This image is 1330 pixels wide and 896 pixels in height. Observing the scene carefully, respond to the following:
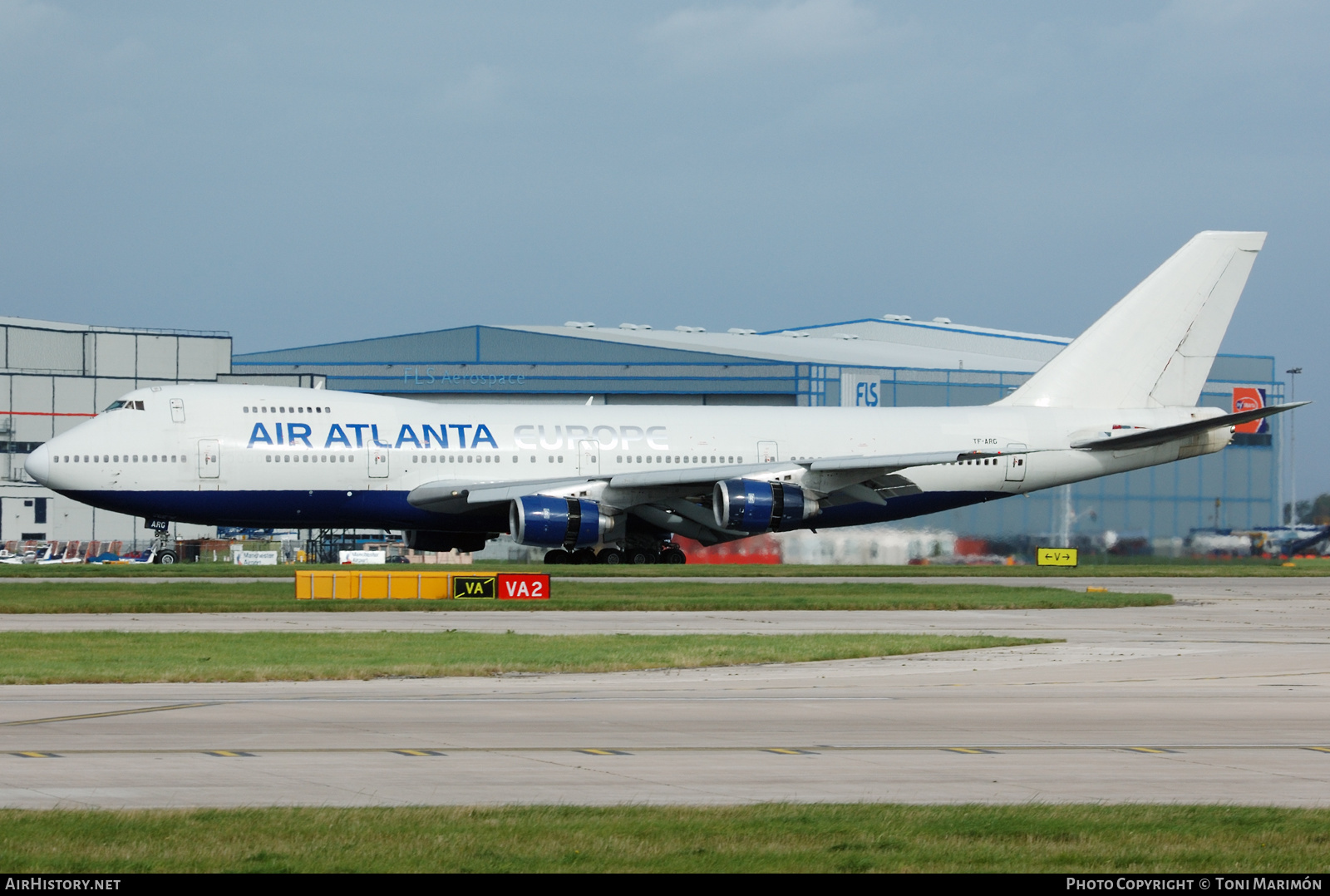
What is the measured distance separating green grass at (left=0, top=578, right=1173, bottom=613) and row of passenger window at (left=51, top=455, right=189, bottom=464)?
225 inches

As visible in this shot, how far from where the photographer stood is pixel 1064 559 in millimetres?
51438

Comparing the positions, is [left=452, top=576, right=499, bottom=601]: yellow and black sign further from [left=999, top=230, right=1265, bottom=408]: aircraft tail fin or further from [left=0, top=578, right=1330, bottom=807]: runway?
[left=999, top=230, right=1265, bottom=408]: aircraft tail fin

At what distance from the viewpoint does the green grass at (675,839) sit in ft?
29.0

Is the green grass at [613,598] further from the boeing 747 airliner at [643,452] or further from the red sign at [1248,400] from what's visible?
the red sign at [1248,400]

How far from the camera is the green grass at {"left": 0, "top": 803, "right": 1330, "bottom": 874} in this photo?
29.0 ft

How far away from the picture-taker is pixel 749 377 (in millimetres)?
76750

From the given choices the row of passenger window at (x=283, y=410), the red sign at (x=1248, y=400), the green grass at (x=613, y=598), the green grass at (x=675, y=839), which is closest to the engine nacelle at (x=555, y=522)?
the green grass at (x=613, y=598)

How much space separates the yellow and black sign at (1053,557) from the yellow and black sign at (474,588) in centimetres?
2415

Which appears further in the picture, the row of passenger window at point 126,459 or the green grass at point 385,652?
the row of passenger window at point 126,459

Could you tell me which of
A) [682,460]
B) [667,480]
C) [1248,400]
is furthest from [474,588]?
[1248,400]

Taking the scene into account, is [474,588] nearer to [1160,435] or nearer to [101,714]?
[101,714]

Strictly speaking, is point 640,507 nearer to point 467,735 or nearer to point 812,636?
point 812,636

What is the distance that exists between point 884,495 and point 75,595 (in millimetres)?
24466

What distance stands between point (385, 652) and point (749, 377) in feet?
184
